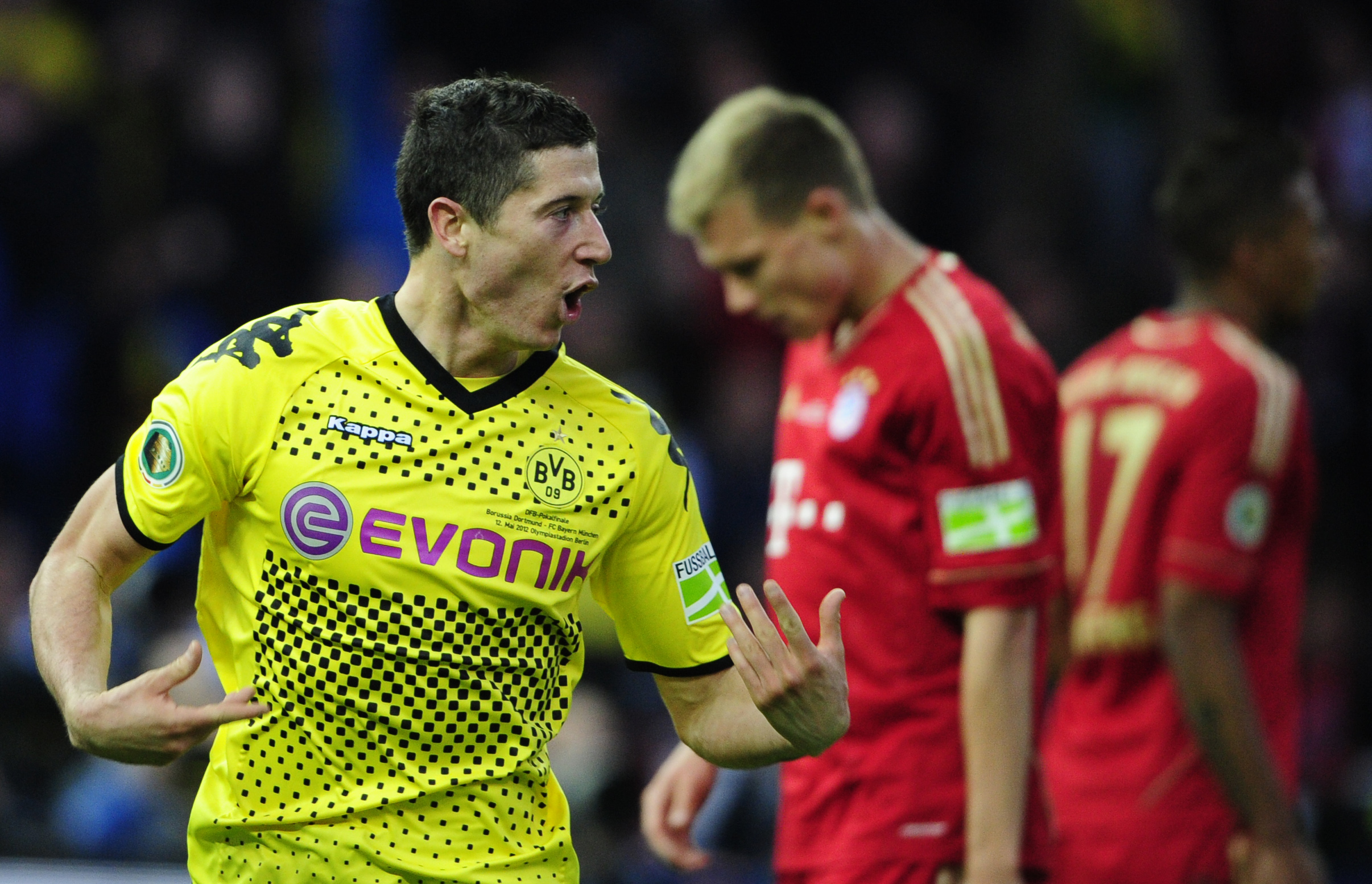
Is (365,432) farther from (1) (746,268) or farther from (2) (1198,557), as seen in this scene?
(2) (1198,557)

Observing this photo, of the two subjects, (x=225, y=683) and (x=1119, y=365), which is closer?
(x=225, y=683)

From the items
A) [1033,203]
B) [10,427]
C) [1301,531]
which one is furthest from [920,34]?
[1301,531]

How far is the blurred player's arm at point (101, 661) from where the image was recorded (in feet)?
8.92

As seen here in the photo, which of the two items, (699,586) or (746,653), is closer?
(746,653)

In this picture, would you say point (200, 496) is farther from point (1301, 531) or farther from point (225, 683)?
point (1301, 531)

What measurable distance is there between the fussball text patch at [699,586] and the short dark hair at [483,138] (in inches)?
30.4

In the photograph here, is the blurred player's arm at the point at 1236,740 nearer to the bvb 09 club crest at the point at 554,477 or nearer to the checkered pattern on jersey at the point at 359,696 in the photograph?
the bvb 09 club crest at the point at 554,477

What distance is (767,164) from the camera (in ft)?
14.1

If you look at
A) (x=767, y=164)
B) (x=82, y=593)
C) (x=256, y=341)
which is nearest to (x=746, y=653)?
(x=256, y=341)

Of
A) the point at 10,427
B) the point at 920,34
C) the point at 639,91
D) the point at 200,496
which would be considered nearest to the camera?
the point at 200,496

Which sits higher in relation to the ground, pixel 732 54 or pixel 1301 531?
pixel 732 54

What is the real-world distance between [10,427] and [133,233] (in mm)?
1280

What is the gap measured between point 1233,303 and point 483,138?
2.69m

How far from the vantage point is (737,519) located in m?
8.84
